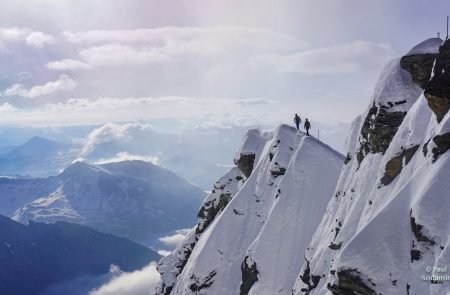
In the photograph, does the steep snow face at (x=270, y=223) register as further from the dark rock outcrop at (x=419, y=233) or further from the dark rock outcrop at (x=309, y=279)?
the dark rock outcrop at (x=419, y=233)

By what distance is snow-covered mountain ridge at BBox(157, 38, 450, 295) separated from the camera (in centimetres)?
3506

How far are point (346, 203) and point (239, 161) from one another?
4462 cm

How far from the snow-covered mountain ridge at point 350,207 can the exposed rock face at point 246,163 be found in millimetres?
219

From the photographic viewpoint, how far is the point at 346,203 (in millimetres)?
51406

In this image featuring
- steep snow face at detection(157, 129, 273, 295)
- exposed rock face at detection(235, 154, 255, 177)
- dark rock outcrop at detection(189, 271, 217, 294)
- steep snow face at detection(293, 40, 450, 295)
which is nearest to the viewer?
steep snow face at detection(293, 40, 450, 295)

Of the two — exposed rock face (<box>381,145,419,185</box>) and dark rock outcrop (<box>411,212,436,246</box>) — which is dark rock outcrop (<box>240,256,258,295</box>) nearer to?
exposed rock face (<box>381,145,419,185</box>)

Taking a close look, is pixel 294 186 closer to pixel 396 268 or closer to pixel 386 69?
pixel 386 69

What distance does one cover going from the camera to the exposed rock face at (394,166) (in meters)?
43.3

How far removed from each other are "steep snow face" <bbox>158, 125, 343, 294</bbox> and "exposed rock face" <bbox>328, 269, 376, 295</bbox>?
25.5 meters

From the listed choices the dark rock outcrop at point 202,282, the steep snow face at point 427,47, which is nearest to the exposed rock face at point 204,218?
the dark rock outcrop at point 202,282

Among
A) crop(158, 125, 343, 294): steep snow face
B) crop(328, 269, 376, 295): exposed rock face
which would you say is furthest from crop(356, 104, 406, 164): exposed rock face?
crop(158, 125, 343, 294): steep snow face

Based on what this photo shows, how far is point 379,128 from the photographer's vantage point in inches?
2014

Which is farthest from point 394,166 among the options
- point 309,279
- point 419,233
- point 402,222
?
point 309,279

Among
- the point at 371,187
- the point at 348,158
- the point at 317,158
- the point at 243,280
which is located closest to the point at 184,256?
the point at 243,280
